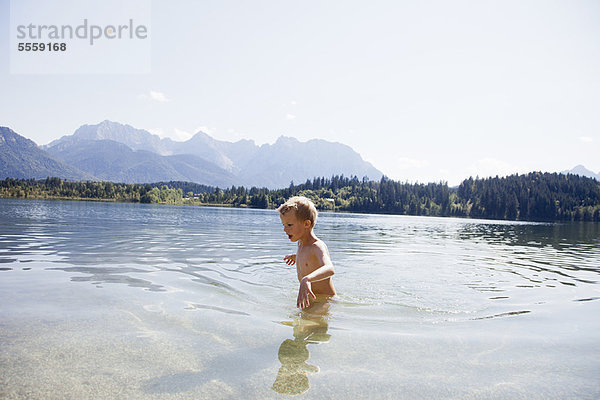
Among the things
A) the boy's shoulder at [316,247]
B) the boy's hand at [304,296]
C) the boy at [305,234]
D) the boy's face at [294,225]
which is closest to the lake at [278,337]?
the boy's hand at [304,296]

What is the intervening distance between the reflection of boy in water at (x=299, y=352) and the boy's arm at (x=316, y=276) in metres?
0.48

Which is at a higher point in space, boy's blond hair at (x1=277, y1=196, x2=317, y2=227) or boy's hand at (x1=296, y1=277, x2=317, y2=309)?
boy's blond hair at (x1=277, y1=196, x2=317, y2=227)

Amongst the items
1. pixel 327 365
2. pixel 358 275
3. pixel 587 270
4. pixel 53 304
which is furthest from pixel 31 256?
pixel 587 270

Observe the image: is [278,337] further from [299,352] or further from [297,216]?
[297,216]

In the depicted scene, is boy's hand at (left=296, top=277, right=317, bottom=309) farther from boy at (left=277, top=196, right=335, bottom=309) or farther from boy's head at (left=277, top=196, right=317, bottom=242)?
boy's head at (left=277, top=196, right=317, bottom=242)

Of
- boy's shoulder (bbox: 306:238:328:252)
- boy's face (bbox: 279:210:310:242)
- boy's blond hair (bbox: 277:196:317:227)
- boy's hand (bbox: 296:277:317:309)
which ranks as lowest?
boy's hand (bbox: 296:277:317:309)

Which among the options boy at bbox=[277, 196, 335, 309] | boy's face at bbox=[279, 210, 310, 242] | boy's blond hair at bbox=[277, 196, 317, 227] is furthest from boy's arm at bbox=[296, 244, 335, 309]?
boy's blond hair at bbox=[277, 196, 317, 227]

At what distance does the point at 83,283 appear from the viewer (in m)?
9.08

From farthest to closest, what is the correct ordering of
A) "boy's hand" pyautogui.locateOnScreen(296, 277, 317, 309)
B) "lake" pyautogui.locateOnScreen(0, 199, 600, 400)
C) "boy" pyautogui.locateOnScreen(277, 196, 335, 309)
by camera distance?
1. "boy" pyautogui.locateOnScreen(277, 196, 335, 309)
2. "boy's hand" pyautogui.locateOnScreen(296, 277, 317, 309)
3. "lake" pyautogui.locateOnScreen(0, 199, 600, 400)

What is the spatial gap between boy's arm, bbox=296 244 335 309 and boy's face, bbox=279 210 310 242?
447 millimetres

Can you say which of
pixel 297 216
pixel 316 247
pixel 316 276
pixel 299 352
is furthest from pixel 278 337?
pixel 297 216

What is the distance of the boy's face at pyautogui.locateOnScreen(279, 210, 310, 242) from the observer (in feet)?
23.5

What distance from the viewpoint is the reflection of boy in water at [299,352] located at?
383 centimetres

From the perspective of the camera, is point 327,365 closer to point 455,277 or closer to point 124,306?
point 124,306
